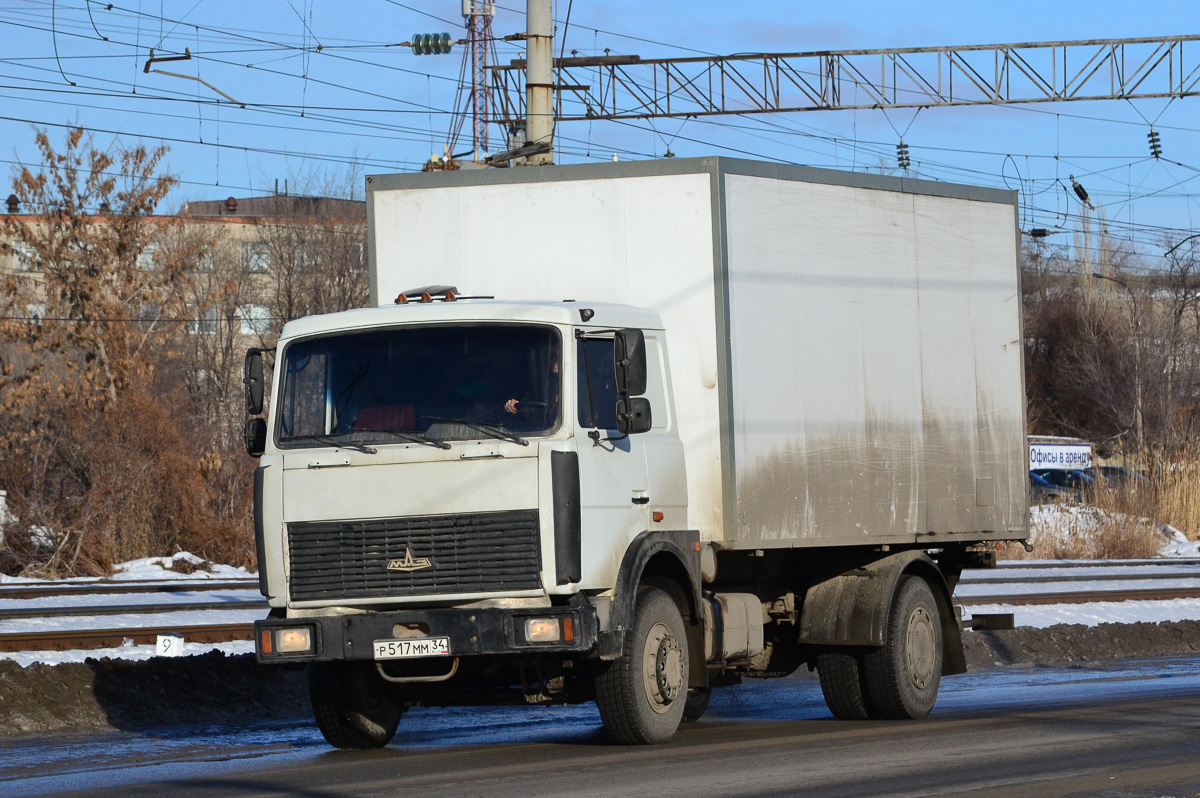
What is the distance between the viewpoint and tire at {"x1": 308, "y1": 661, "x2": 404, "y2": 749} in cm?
994

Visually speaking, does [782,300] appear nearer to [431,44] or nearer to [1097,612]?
[1097,612]

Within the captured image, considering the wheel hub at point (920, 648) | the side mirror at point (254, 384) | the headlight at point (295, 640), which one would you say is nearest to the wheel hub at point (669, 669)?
the headlight at point (295, 640)

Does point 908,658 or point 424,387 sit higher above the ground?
point 424,387

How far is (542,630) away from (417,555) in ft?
2.60

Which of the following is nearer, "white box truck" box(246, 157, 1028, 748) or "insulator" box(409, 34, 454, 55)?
"white box truck" box(246, 157, 1028, 748)

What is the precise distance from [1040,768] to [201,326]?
51.1 meters

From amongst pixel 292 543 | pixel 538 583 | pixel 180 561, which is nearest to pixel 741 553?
pixel 538 583

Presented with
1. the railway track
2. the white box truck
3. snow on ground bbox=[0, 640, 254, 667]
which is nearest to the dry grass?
the railway track

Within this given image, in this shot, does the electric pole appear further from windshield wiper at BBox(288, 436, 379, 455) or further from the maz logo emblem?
the maz logo emblem

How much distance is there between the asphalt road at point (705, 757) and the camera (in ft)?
26.6

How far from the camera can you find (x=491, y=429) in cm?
896

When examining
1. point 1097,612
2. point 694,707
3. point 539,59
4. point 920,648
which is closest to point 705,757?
point 694,707

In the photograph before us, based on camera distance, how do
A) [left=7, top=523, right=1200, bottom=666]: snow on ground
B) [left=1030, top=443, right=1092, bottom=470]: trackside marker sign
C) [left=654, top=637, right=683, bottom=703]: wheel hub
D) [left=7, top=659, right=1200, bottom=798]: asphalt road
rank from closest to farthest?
[left=7, top=659, right=1200, bottom=798]: asphalt road
[left=654, top=637, right=683, bottom=703]: wheel hub
[left=7, top=523, right=1200, bottom=666]: snow on ground
[left=1030, top=443, right=1092, bottom=470]: trackside marker sign

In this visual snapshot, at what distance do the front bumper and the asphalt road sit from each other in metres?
0.64
